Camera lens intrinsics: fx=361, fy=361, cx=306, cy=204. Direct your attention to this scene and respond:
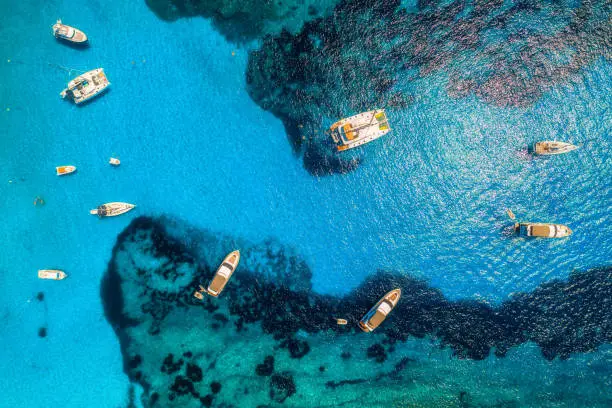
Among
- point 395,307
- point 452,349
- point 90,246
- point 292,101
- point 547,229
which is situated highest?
point 292,101

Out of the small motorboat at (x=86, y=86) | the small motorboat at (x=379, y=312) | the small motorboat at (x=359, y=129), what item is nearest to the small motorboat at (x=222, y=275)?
the small motorboat at (x=379, y=312)

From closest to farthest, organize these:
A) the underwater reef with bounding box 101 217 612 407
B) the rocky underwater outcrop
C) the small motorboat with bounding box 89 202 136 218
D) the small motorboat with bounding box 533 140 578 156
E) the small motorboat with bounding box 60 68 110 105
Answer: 1. the small motorboat with bounding box 60 68 110 105
2. the small motorboat with bounding box 89 202 136 218
3. the small motorboat with bounding box 533 140 578 156
4. the rocky underwater outcrop
5. the underwater reef with bounding box 101 217 612 407

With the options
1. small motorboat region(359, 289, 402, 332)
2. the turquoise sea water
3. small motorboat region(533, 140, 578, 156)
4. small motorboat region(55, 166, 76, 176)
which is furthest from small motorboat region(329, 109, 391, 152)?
small motorboat region(55, 166, 76, 176)

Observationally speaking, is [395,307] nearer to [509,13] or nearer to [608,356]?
[608,356]

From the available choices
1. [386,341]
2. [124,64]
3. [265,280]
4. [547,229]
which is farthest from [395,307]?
[124,64]

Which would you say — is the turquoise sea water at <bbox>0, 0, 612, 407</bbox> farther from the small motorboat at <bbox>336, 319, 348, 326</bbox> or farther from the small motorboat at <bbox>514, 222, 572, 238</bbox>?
the small motorboat at <bbox>336, 319, 348, 326</bbox>

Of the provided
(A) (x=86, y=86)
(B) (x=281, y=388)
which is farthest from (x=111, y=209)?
(B) (x=281, y=388)
